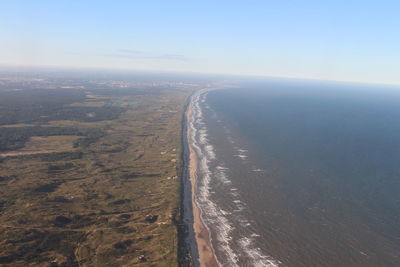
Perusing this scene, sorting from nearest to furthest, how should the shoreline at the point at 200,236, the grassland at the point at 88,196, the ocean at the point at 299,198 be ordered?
1. the grassland at the point at 88,196
2. the shoreline at the point at 200,236
3. the ocean at the point at 299,198

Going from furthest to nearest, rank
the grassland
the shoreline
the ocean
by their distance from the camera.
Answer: the ocean
the shoreline
the grassland

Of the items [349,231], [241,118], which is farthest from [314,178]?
[241,118]

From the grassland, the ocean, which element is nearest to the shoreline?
the ocean

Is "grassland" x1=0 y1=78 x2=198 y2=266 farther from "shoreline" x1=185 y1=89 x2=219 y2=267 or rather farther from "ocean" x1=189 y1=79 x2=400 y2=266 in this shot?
"ocean" x1=189 y1=79 x2=400 y2=266

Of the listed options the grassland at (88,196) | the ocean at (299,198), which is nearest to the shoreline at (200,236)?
the ocean at (299,198)

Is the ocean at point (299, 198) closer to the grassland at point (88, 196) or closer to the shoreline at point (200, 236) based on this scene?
the shoreline at point (200, 236)

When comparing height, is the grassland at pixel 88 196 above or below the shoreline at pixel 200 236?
above

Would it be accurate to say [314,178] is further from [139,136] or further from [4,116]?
[4,116]

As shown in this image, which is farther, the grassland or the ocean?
the ocean

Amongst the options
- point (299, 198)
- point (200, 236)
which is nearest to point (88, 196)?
point (200, 236)
